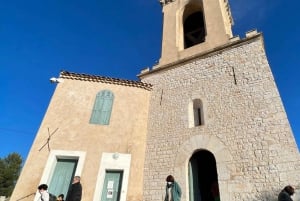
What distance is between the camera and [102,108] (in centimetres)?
916

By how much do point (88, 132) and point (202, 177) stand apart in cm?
494

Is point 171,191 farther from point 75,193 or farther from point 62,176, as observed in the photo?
point 62,176

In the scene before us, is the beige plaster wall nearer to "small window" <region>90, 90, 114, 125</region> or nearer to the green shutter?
"small window" <region>90, 90, 114, 125</region>

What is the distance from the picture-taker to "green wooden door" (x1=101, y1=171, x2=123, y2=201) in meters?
7.35

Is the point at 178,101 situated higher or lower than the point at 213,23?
lower

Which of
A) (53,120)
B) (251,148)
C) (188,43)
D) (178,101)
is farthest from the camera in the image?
(188,43)

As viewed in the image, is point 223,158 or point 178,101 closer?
point 223,158

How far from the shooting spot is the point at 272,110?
22.7 feet

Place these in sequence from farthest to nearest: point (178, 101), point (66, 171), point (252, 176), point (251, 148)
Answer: point (178, 101) → point (66, 171) → point (251, 148) → point (252, 176)

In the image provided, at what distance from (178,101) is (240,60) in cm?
304

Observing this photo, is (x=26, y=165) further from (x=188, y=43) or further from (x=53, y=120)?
(x=188, y=43)

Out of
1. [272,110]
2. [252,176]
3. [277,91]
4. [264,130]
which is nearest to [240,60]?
[277,91]

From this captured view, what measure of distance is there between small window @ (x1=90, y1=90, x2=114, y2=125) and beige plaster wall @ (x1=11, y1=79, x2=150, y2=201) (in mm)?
179

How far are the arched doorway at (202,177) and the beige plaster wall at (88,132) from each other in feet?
6.17
